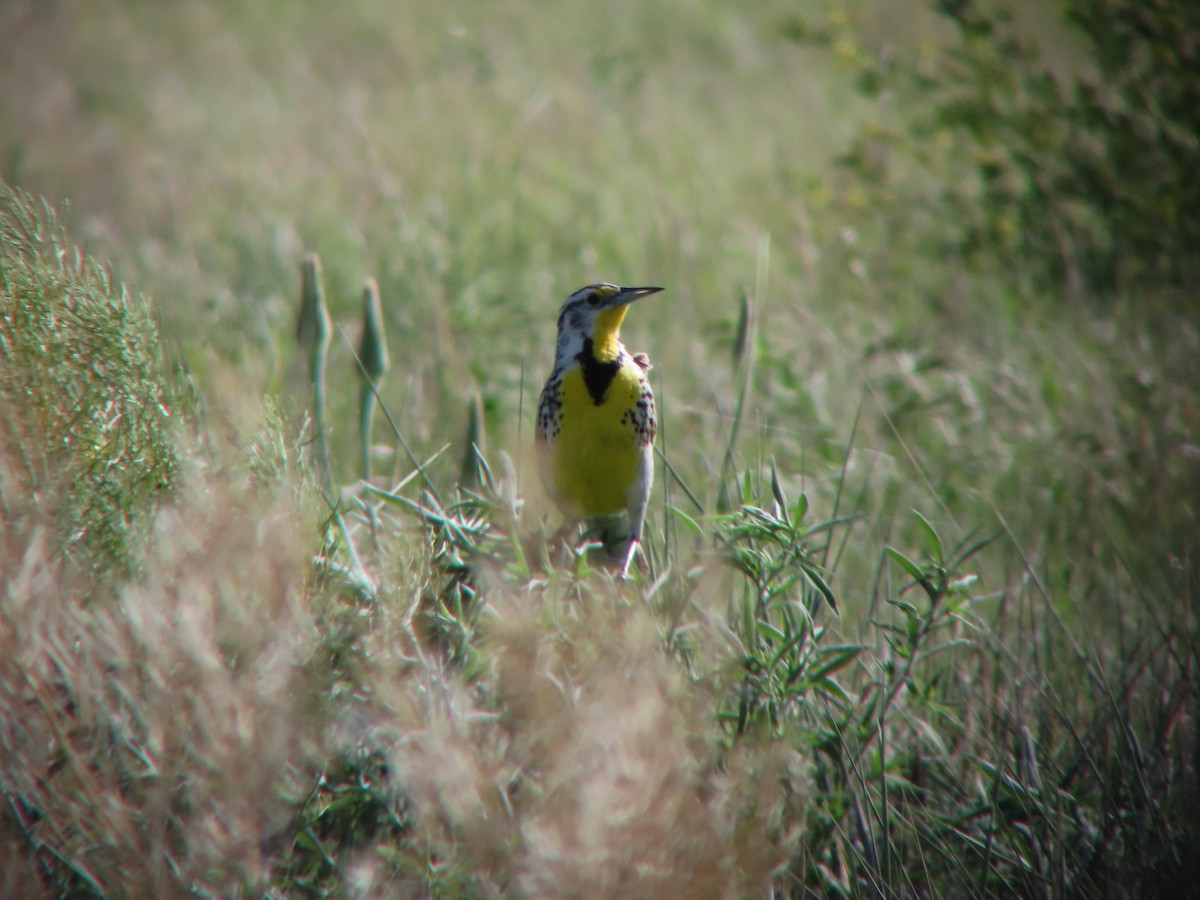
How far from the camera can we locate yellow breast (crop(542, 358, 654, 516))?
250 cm

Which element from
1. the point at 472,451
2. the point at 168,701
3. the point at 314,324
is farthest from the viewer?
the point at 314,324

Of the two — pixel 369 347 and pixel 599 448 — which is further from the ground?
pixel 369 347

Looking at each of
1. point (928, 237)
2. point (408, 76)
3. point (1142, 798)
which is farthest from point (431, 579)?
point (408, 76)

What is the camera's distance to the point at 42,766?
135 cm

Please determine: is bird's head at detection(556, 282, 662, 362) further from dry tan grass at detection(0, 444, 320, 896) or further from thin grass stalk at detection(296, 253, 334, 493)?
dry tan grass at detection(0, 444, 320, 896)

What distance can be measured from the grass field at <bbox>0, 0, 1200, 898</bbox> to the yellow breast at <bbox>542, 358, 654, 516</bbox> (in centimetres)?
14

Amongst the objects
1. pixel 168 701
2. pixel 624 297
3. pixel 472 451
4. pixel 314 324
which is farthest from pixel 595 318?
pixel 168 701

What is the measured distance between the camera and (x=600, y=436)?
2.50m

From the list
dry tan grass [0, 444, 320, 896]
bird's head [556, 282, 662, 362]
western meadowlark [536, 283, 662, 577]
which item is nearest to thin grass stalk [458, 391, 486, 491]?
western meadowlark [536, 283, 662, 577]

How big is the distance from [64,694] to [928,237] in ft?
16.1

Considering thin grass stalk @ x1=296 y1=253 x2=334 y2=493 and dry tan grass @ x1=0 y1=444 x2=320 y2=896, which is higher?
thin grass stalk @ x1=296 y1=253 x2=334 y2=493

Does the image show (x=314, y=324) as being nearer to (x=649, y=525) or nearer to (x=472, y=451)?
(x=472, y=451)

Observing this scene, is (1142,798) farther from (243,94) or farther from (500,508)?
(243,94)

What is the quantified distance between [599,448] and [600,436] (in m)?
0.03
